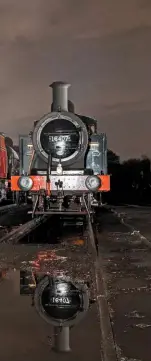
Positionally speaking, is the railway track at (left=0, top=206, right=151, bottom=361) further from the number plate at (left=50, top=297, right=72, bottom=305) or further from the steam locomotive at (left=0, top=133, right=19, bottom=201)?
the steam locomotive at (left=0, top=133, right=19, bottom=201)

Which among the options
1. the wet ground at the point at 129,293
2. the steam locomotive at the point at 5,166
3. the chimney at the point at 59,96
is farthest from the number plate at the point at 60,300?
the steam locomotive at the point at 5,166

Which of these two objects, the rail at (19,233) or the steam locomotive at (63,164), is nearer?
the rail at (19,233)

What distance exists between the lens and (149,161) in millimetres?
74750

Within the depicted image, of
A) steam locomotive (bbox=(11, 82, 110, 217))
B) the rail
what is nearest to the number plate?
the rail

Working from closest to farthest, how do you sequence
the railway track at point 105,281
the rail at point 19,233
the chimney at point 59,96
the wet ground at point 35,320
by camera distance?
the wet ground at point 35,320
the railway track at point 105,281
the rail at point 19,233
the chimney at point 59,96

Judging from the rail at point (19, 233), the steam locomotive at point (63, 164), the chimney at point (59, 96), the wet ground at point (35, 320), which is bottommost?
the wet ground at point (35, 320)

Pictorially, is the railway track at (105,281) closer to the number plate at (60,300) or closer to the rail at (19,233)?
the rail at (19,233)

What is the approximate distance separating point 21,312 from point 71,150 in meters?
9.23

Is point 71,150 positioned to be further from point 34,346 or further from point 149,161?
point 149,161

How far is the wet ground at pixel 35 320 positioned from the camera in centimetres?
388

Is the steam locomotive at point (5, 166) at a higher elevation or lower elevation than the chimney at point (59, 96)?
lower

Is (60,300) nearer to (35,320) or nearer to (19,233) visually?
(35,320)

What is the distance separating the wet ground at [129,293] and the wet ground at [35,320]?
218mm

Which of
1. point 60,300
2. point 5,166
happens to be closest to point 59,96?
point 60,300
